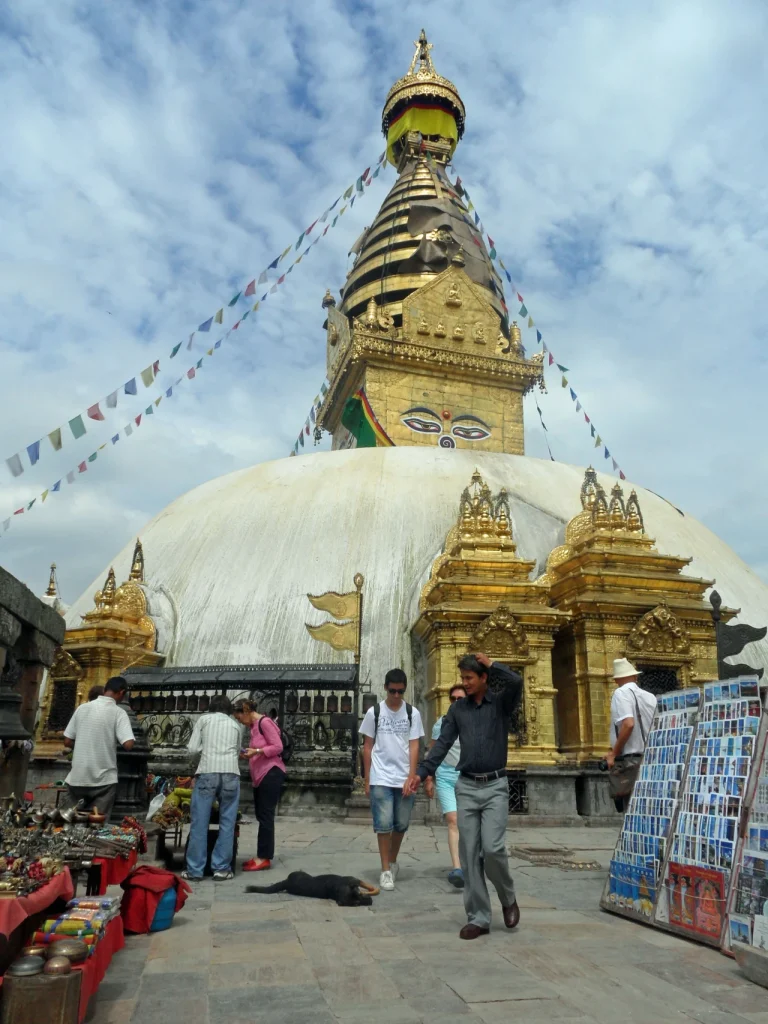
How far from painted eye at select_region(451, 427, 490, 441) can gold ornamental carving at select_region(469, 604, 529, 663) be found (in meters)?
12.9

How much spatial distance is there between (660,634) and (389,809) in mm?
8765

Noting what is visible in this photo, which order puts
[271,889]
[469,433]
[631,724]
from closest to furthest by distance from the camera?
1. [271,889]
2. [631,724]
3. [469,433]

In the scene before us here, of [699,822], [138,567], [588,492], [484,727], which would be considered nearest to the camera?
[699,822]

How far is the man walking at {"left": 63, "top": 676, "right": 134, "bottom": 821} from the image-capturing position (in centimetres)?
616

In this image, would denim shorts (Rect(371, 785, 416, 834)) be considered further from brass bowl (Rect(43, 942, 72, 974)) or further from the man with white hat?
brass bowl (Rect(43, 942, 72, 974))

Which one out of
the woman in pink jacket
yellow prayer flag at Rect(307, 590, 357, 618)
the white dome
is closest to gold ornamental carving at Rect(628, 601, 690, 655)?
the white dome

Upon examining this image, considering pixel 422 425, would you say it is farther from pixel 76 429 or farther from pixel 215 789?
pixel 215 789

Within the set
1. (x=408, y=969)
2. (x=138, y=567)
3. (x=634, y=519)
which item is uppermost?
(x=634, y=519)

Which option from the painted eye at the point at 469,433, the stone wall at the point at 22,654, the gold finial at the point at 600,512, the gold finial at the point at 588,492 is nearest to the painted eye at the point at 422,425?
the painted eye at the point at 469,433

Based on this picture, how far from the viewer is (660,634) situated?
13445mm

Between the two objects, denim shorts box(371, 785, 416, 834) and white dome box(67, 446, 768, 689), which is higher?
white dome box(67, 446, 768, 689)

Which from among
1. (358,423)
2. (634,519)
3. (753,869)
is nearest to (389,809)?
(753,869)

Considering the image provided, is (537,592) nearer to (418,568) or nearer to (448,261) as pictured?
(418,568)

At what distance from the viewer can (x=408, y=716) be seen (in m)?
6.36
